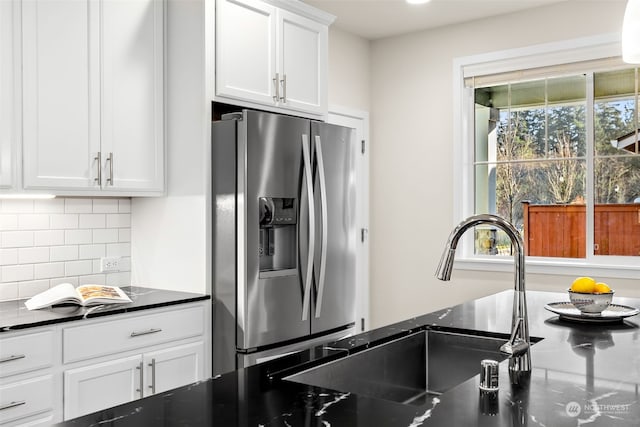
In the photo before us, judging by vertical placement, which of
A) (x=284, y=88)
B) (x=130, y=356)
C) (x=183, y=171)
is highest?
(x=284, y=88)

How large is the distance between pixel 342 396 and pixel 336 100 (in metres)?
3.64

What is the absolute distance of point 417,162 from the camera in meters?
4.79

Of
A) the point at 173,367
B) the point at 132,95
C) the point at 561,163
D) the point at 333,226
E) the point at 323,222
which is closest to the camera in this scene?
the point at 173,367

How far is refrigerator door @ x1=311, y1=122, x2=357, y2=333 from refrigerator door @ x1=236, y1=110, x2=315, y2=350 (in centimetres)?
10

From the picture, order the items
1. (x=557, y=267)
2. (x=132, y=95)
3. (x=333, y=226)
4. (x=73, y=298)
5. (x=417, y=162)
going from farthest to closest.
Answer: (x=417, y=162) → (x=557, y=267) → (x=333, y=226) → (x=132, y=95) → (x=73, y=298)

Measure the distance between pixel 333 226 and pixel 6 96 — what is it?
170 cm

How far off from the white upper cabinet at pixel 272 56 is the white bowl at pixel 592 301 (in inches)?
72.8

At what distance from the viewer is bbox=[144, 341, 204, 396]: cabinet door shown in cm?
263

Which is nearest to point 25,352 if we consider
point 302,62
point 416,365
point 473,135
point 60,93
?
point 60,93

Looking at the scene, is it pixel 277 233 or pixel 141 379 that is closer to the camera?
pixel 141 379

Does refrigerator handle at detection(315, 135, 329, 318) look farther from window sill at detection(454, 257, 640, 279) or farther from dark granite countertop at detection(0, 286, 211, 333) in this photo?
window sill at detection(454, 257, 640, 279)

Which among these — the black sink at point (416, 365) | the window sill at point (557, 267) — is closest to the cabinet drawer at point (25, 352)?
the black sink at point (416, 365)

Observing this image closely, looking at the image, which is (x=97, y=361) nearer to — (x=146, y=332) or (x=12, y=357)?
(x=146, y=332)

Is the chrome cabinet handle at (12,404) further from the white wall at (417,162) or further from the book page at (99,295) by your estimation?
the white wall at (417,162)
